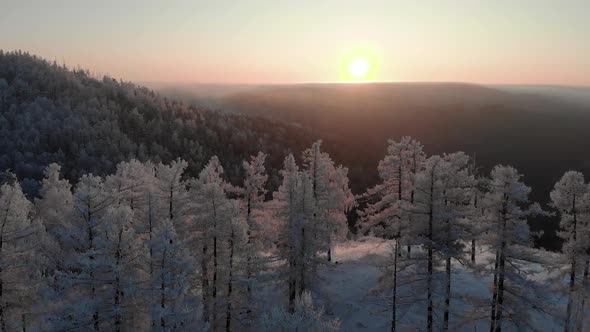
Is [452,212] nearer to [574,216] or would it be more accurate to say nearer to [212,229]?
[574,216]

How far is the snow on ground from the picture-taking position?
32.2 meters

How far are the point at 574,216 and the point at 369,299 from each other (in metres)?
16.9

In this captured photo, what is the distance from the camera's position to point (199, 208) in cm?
2812

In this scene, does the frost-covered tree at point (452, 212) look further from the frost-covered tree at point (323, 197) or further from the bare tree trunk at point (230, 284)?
the bare tree trunk at point (230, 284)

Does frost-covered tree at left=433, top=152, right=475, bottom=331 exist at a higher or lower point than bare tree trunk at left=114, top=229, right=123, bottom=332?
higher

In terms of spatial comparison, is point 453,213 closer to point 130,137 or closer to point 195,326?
point 195,326

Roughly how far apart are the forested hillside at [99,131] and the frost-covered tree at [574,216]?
102849 millimetres

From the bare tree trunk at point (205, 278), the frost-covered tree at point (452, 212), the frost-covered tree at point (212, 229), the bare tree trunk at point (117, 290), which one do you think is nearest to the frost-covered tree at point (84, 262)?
the bare tree trunk at point (117, 290)

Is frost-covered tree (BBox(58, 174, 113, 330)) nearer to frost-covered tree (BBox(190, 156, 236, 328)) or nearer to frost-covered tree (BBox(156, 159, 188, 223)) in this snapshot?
frost-covered tree (BBox(156, 159, 188, 223))

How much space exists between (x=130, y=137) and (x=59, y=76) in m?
68.0

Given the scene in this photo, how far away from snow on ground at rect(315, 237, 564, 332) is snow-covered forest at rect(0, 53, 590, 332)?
0.14 m

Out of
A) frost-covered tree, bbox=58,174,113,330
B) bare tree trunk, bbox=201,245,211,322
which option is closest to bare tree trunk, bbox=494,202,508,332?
bare tree trunk, bbox=201,245,211,322

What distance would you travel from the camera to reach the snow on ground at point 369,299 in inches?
1268

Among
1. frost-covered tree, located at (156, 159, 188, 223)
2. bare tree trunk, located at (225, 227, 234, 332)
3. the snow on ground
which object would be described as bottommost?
the snow on ground
